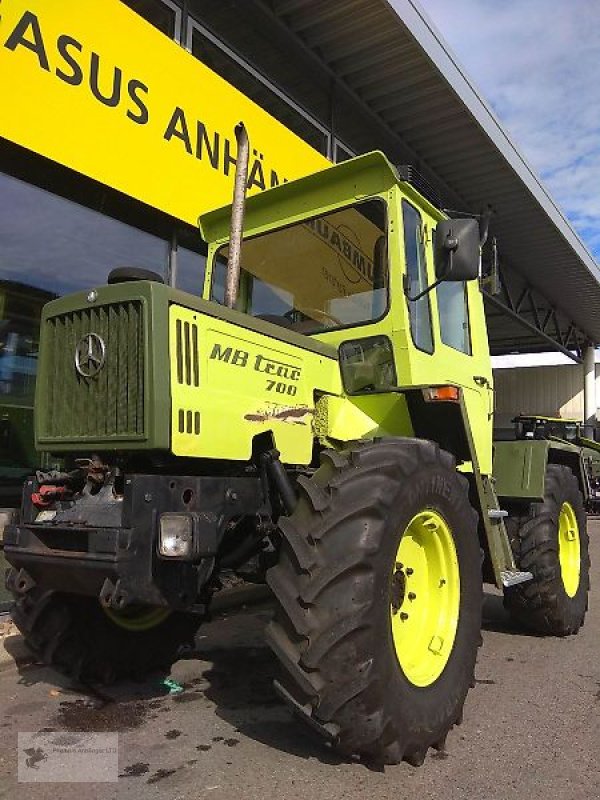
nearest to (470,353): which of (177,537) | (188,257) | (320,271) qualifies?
(320,271)

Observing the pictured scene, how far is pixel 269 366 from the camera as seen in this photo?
3.39 metres

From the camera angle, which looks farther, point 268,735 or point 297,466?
point 297,466

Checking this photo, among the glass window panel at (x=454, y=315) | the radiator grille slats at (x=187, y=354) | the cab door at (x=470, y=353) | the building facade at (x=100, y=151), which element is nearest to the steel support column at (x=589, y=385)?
the building facade at (x=100, y=151)

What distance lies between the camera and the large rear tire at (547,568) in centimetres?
490

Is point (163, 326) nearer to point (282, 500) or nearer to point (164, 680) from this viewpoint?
point (282, 500)

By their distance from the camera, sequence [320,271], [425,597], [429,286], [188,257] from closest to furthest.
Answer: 1. [425,597]
2. [429,286]
3. [320,271]
4. [188,257]

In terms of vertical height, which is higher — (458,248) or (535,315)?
(535,315)

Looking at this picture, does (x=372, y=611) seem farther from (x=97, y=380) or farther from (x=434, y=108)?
(x=434, y=108)

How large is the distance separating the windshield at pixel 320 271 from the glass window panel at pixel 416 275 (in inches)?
5.7

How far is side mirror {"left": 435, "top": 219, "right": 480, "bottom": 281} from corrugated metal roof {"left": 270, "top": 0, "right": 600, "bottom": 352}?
4.88 metres

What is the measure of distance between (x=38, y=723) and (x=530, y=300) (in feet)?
50.0

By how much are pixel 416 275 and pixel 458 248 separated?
16.7 inches

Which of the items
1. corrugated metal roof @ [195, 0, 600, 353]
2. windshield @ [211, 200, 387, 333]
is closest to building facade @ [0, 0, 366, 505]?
corrugated metal roof @ [195, 0, 600, 353]

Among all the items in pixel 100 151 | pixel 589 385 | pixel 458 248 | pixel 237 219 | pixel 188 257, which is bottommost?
pixel 458 248
